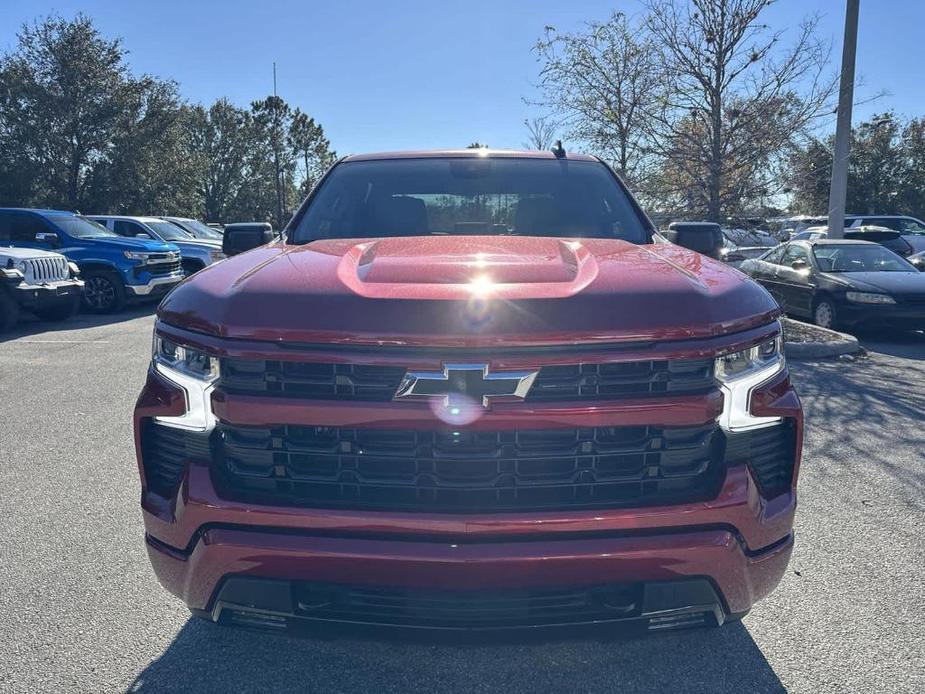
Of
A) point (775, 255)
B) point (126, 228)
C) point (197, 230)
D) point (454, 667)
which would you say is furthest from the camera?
point (197, 230)

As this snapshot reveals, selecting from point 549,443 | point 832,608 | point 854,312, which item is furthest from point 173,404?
point 854,312

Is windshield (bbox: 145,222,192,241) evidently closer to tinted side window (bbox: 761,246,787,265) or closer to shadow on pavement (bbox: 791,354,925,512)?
tinted side window (bbox: 761,246,787,265)

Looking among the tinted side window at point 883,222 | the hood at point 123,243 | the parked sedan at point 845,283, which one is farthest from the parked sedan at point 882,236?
the hood at point 123,243

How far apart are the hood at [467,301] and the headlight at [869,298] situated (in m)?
8.51

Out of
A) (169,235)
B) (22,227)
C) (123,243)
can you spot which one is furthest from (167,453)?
(169,235)

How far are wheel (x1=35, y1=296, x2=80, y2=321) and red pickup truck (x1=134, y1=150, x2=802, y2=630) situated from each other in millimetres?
10580

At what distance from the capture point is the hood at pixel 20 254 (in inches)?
409

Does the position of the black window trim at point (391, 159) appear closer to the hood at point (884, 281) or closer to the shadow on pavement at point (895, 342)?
the shadow on pavement at point (895, 342)

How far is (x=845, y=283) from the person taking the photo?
9867 mm

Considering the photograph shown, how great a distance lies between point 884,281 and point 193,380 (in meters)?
10.2

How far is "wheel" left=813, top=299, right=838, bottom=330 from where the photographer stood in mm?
9953

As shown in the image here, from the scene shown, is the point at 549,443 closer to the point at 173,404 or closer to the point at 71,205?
the point at 173,404

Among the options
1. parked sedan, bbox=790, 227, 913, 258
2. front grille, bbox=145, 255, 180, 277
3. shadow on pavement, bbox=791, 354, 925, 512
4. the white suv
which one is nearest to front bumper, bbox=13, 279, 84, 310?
the white suv

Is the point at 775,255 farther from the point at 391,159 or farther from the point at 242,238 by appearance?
the point at 242,238
